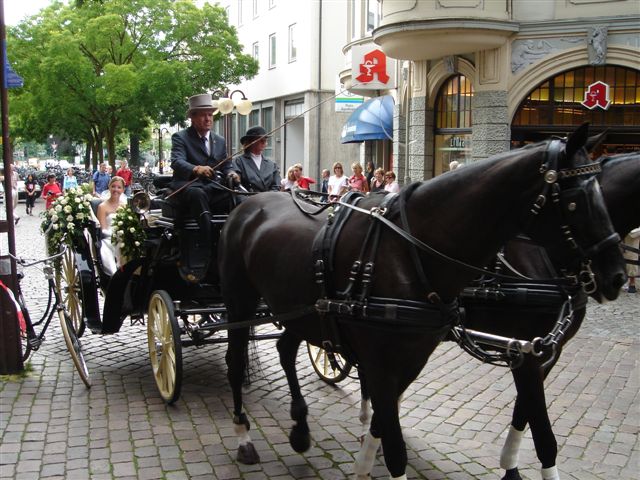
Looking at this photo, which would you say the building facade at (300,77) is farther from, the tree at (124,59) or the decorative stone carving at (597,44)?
the decorative stone carving at (597,44)

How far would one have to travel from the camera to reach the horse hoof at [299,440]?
5.05 m

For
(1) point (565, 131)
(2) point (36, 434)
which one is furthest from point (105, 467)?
(1) point (565, 131)

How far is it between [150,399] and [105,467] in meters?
1.46

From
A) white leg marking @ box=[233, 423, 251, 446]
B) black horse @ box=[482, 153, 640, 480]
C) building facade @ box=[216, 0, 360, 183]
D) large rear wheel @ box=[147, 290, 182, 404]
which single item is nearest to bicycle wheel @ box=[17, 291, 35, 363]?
large rear wheel @ box=[147, 290, 182, 404]

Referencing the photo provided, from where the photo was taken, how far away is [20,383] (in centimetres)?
665

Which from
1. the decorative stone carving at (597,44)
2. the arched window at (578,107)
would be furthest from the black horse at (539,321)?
the decorative stone carving at (597,44)

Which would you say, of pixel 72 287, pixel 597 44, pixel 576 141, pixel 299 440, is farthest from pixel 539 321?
pixel 597 44

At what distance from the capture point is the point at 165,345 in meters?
6.18

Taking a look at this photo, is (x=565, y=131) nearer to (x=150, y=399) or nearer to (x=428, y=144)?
(x=428, y=144)

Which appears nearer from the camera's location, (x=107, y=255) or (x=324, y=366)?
(x=324, y=366)

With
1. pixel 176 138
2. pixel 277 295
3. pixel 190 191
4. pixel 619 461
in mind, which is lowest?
pixel 619 461

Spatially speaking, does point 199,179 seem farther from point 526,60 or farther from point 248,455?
point 526,60

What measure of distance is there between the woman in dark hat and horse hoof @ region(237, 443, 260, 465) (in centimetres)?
252

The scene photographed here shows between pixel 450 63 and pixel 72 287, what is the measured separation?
36.5 feet
